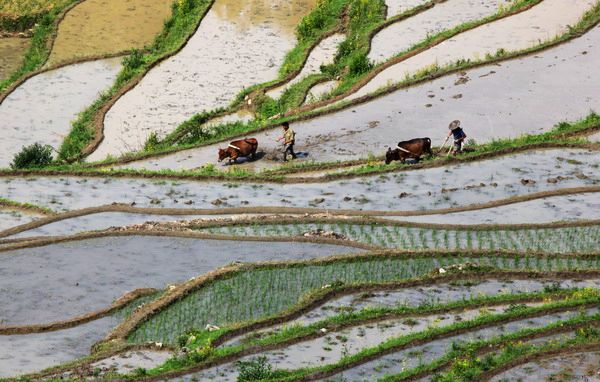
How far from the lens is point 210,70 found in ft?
111

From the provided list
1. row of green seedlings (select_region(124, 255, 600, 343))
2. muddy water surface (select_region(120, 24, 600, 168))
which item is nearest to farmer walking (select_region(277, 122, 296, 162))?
muddy water surface (select_region(120, 24, 600, 168))

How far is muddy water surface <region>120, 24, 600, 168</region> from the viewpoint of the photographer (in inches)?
1072

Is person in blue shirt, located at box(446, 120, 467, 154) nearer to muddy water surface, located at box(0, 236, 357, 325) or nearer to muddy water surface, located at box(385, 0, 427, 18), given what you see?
muddy water surface, located at box(0, 236, 357, 325)

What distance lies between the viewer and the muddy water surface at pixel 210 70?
3033 cm

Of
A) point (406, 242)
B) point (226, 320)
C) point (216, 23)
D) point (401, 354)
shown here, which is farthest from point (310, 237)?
point (216, 23)

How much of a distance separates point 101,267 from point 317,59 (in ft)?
50.3

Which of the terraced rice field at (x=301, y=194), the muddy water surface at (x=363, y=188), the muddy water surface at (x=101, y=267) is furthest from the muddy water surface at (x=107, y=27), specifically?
the muddy water surface at (x=101, y=267)

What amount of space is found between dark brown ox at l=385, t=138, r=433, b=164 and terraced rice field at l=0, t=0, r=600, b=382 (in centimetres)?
20

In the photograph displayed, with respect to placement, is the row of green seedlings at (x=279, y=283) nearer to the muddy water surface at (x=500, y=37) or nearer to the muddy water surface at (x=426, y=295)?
the muddy water surface at (x=426, y=295)

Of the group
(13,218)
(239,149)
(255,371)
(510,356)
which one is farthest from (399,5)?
(255,371)

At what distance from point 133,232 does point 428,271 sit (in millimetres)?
4785

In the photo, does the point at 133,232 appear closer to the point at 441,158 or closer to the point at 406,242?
the point at 406,242

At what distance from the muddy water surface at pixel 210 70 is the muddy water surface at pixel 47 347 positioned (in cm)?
1093

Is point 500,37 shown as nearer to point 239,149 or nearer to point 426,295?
point 239,149
